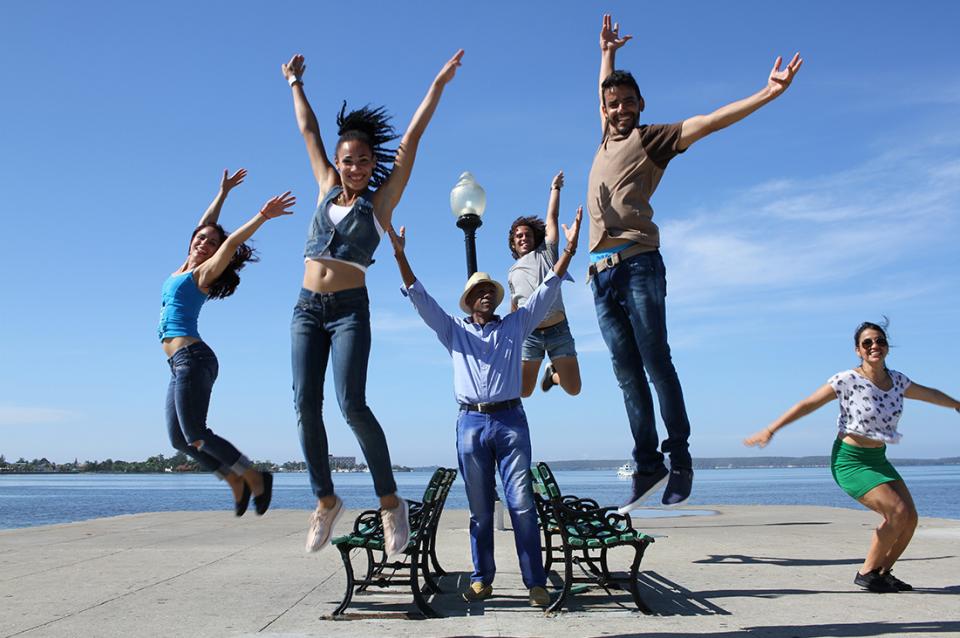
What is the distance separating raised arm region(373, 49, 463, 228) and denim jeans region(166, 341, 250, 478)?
165 centimetres

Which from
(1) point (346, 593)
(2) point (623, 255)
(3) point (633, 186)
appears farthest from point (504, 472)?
(3) point (633, 186)

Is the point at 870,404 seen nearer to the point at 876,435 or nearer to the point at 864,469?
the point at 876,435

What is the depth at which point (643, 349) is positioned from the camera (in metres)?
5.20

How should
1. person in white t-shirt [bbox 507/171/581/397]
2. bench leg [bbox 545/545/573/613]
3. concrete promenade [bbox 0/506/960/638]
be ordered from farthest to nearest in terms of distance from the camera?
person in white t-shirt [bbox 507/171/581/397], bench leg [bbox 545/545/573/613], concrete promenade [bbox 0/506/960/638]

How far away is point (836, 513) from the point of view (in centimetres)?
1756

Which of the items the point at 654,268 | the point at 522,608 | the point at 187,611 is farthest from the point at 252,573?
the point at 654,268

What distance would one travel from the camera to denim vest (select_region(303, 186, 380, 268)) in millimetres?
4836

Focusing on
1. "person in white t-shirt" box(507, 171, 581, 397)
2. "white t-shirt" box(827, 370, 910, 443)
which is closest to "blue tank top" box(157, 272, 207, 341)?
"person in white t-shirt" box(507, 171, 581, 397)

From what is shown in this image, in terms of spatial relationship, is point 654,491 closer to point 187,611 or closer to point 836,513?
point 187,611

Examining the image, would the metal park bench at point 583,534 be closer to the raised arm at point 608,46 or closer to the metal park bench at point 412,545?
the metal park bench at point 412,545

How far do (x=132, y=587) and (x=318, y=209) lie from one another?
17.7 ft

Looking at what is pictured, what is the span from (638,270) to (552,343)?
361 cm

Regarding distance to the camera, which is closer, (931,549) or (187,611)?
(187,611)

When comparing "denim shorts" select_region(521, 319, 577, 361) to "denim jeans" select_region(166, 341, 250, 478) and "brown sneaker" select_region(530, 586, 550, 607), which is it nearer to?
"brown sneaker" select_region(530, 586, 550, 607)
